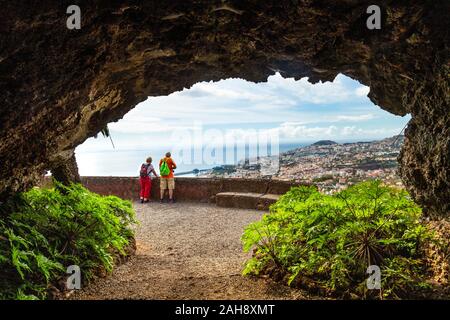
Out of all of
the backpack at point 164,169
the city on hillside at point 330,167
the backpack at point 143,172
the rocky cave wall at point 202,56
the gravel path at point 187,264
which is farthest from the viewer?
the backpack at point 143,172

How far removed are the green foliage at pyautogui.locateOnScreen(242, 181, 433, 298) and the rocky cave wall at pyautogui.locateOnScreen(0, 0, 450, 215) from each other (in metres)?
0.50

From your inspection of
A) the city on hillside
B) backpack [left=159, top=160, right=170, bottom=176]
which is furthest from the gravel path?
the city on hillside

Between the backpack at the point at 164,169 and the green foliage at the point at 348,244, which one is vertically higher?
the backpack at the point at 164,169

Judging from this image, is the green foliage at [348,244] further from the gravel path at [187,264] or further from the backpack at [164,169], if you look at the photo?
the backpack at [164,169]

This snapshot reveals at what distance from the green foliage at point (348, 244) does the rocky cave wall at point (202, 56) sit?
19.7 inches

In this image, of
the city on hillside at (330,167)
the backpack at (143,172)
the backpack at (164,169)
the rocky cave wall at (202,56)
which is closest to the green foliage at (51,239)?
the rocky cave wall at (202,56)

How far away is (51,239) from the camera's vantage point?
5.82 meters

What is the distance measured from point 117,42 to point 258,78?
2937mm

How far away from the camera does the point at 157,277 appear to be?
6273 mm

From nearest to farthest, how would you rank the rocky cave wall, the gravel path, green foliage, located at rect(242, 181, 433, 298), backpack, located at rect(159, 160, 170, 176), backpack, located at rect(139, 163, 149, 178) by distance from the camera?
the rocky cave wall → green foliage, located at rect(242, 181, 433, 298) → the gravel path → backpack, located at rect(159, 160, 170, 176) → backpack, located at rect(139, 163, 149, 178)

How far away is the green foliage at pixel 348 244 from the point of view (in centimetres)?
472

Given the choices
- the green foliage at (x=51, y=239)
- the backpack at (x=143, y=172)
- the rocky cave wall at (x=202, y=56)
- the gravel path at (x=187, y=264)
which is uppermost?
the rocky cave wall at (x=202, y=56)

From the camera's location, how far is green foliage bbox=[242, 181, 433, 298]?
4.72m

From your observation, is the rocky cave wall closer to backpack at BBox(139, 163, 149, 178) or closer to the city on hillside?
the city on hillside
